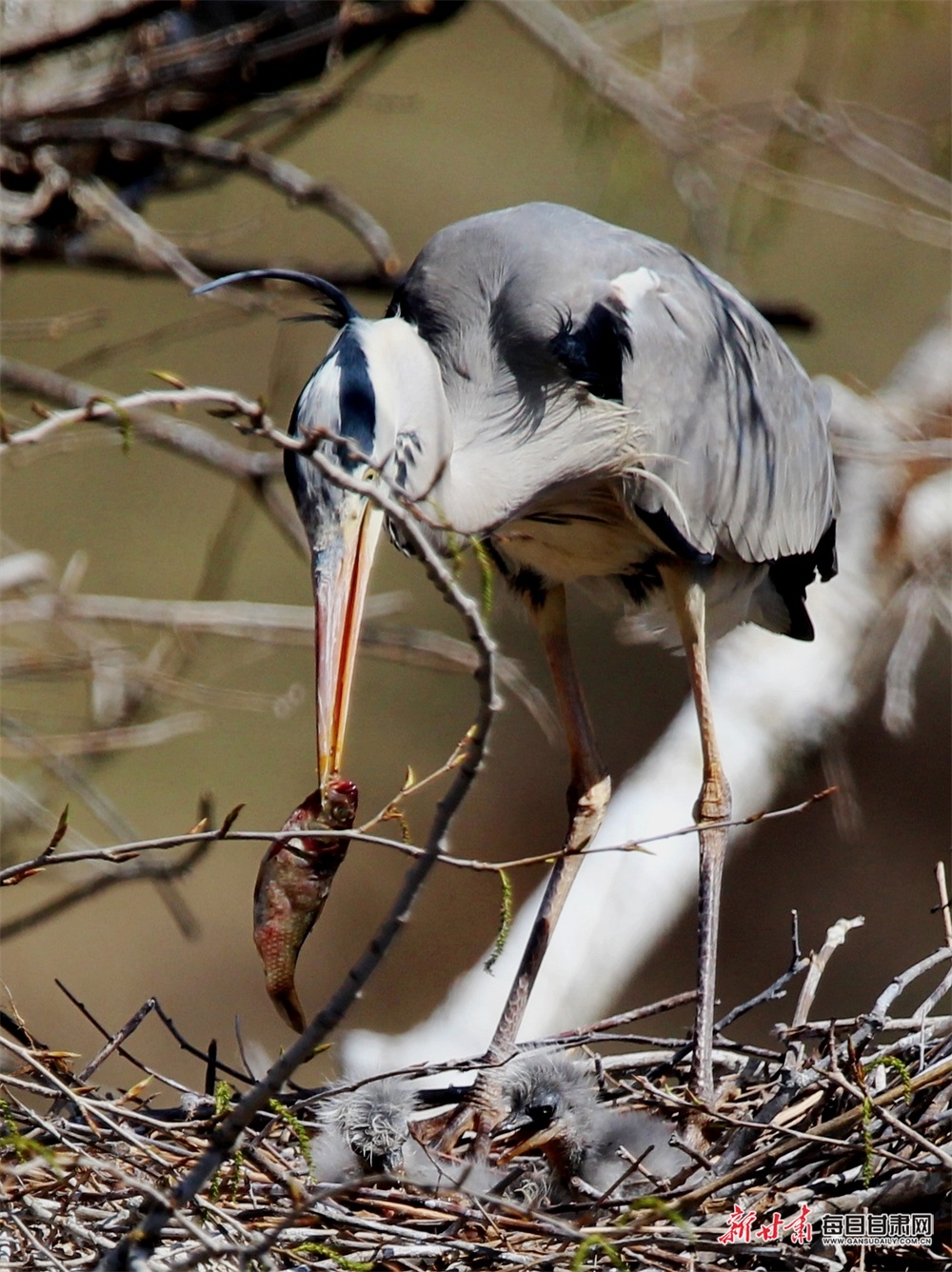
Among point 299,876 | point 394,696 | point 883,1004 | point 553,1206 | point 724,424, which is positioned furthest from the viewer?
point 394,696

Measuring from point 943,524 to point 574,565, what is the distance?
127 cm

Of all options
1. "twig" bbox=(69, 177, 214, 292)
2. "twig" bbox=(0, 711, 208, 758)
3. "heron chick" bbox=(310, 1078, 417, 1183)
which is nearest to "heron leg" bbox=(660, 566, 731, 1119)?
"heron chick" bbox=(310, 1078, 417, 1183)

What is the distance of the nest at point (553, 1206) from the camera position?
165 cm

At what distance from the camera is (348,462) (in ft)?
5.97

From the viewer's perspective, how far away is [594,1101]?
2.12m

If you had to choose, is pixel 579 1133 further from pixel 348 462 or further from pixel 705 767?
pixel 348 462

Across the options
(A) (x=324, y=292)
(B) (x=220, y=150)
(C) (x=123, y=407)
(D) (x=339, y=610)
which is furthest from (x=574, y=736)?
(C) (x=123, y=407)

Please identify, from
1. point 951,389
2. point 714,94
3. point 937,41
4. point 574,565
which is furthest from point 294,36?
point 937,41

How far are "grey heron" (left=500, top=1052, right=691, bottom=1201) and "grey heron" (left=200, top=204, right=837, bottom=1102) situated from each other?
0.12m

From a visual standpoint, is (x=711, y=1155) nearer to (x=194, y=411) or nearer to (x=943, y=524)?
(x=943, y=524)

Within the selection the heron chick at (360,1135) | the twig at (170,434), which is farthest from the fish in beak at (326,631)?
the twig at (170,434)

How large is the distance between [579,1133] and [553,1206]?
0.15 meters

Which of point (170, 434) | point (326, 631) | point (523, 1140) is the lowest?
point (523, 1140)

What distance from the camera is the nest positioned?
1.65m
